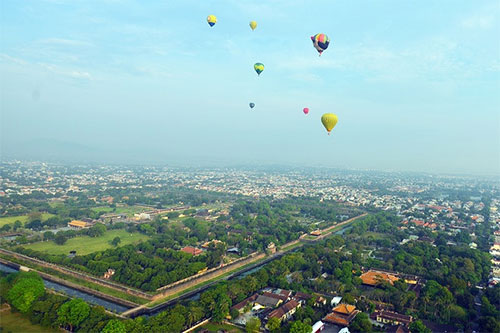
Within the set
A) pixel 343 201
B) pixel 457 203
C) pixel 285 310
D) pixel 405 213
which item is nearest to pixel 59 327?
pixel 285 310

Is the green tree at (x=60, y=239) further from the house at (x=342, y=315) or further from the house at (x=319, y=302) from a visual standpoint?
the house at (x=342, y=315)

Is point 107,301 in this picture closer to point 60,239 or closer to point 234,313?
point 234,313

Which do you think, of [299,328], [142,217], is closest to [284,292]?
[299,328]

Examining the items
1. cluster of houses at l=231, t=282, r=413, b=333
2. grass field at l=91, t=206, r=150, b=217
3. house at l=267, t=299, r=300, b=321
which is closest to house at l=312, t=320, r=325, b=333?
cluster of houses at l=231, t=282, r=413, b=333

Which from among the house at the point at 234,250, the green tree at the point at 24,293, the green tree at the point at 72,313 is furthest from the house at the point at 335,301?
the green tree at the point at 24,293

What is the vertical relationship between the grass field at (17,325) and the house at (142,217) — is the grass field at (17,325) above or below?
below

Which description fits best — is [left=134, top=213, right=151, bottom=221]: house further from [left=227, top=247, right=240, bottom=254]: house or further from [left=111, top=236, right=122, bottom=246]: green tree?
[left=227, top=247, right=240, bottom=254]: house
